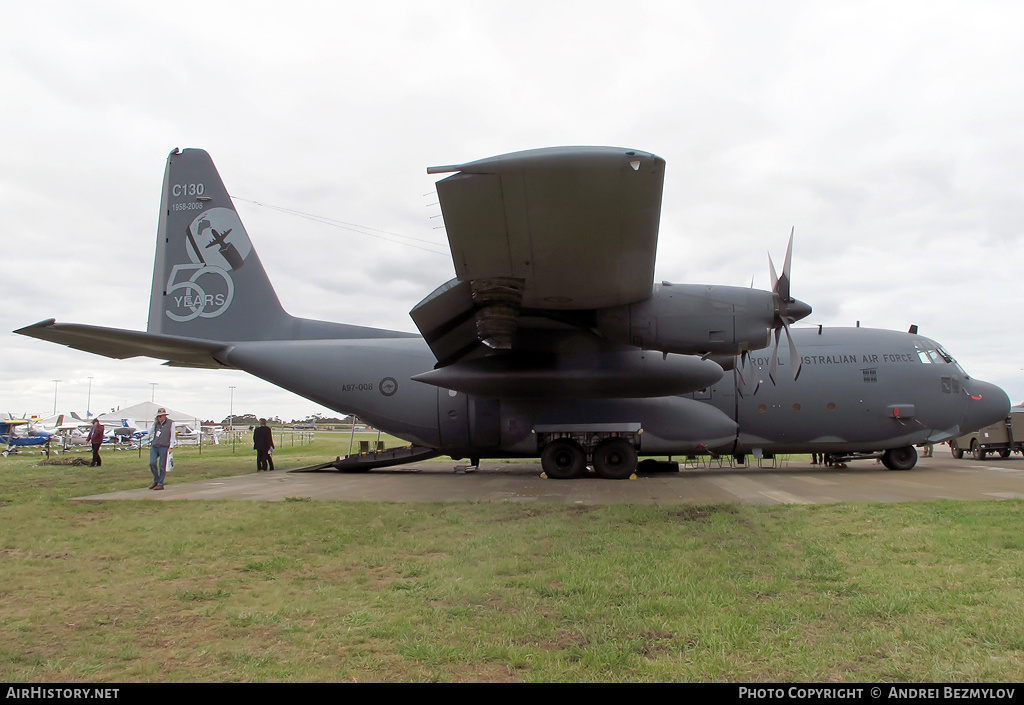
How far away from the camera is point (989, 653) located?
11.3 ft

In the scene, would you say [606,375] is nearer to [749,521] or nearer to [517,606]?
[749,521]

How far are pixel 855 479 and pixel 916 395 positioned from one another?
133 inches

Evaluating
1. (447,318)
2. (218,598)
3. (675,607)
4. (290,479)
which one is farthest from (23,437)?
(675,607)

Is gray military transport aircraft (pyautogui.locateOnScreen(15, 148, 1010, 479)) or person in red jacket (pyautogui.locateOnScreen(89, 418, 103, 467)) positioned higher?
gray military transport aircraft (pyautogui.locateOnScreen(15, 148, 1010, 479))

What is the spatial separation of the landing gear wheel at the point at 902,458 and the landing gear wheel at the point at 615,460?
277 inches

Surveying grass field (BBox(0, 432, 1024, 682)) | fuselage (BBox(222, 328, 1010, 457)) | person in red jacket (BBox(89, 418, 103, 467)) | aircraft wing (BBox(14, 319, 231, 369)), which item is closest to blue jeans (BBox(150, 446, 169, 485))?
aircraft wing (BBox(14, 319, 231, 369))

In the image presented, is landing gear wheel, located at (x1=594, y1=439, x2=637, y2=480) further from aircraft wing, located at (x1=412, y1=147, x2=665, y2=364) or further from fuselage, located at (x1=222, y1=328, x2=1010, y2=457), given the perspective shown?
aircraft wing, located at (x1=412, y1=147, x2=665, y2=364)

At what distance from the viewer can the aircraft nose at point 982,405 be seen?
584 inches

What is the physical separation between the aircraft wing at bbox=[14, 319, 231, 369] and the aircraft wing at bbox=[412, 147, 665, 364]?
5.99 metres

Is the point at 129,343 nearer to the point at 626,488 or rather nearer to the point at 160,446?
the point at 160,446

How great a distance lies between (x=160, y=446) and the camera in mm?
11852

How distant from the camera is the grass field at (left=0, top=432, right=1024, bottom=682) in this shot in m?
3.42

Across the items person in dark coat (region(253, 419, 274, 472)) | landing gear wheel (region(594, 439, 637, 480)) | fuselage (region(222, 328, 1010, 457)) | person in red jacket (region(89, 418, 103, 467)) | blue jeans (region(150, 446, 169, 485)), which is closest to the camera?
blue jeans (region(150, 446, 169, 485))

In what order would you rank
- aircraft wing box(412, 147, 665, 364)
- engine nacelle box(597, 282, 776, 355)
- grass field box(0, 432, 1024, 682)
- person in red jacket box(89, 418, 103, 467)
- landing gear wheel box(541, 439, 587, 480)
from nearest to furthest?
1. grass field box(0, 432, 1024, 682)
2. aircraft wing box(412, 147, 665, 364)
3. engine nacelle box(597, 282, 776, 355)
4. landing gear wheel box(541, 439, 587, 480)
5. person in red jacket box(89, 418, 103, 467)
